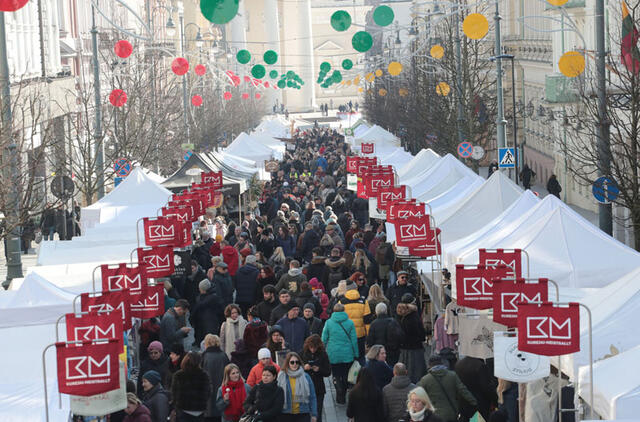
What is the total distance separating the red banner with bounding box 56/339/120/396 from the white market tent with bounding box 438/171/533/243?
1140 cm

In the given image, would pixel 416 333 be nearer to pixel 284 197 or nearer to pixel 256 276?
pixel 256 276

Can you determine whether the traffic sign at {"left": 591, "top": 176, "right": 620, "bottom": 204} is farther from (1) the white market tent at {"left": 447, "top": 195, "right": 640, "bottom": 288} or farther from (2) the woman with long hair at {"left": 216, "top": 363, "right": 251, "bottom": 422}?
(2) the woman with long hair at {"left": 216, "top": 363, "right": 251, "bottom": 422}

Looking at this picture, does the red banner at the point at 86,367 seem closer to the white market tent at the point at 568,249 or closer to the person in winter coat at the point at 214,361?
the person in winter coat at the point at 214,361

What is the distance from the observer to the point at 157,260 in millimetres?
18078

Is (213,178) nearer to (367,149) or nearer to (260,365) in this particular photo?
(367,149)

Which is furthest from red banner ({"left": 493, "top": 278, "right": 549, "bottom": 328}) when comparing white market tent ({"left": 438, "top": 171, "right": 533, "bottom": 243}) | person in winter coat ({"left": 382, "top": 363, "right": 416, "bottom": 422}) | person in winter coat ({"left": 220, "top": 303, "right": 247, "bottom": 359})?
white market tent ({"left": 438, "top": 171, "right": 533, "bottom": 243})

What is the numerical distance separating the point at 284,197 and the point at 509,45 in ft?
106

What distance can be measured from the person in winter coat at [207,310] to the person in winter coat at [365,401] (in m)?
5.60

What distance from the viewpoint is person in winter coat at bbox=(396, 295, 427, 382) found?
1545 centimetres

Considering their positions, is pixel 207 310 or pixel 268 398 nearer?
pixel 268 398

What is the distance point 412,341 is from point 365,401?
3.38m

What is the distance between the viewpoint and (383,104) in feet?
252

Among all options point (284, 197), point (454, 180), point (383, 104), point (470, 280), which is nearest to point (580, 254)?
point (470, 280)

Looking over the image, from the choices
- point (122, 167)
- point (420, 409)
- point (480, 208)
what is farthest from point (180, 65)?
point (420, 409)
